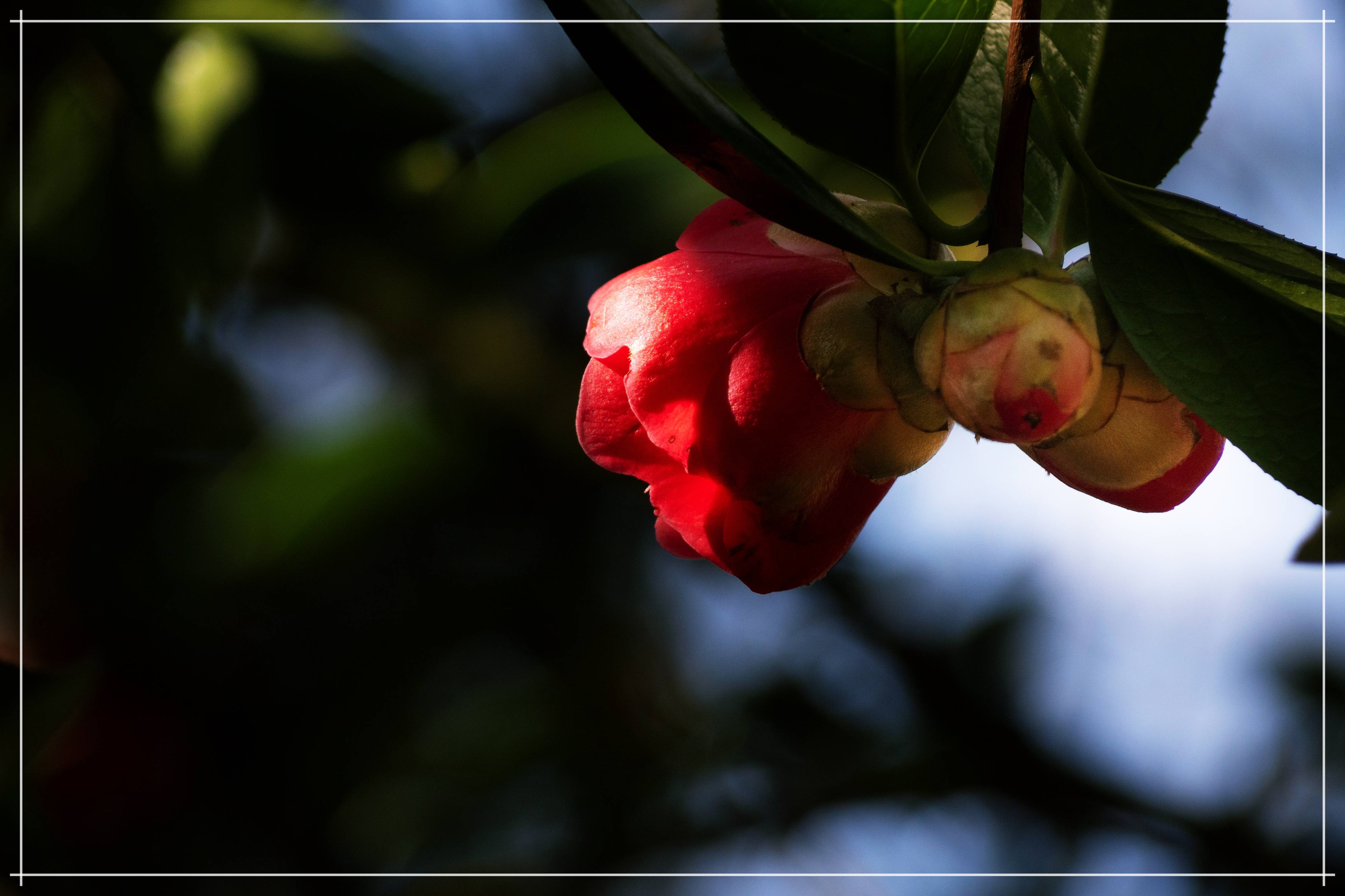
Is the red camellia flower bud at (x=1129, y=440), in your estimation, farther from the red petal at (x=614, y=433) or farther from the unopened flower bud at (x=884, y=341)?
the red petal at (x=614, y=433)

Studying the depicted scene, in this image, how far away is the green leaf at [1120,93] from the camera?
456 millimetres

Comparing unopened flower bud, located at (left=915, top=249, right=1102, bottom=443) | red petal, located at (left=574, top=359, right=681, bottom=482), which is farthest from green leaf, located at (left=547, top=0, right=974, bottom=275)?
red petal, located at (left=574, top=359, right=681, bottom=482)

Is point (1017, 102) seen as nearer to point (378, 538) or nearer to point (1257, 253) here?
point (1257, 253)

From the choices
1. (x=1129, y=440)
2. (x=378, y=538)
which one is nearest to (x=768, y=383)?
(x=1129, y=440)

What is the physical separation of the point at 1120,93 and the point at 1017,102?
5.3 inches

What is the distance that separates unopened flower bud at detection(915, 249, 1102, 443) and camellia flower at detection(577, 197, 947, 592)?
0.19 ft

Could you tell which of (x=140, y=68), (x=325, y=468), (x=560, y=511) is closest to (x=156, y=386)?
(x=325, y=468)

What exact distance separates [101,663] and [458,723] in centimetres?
41

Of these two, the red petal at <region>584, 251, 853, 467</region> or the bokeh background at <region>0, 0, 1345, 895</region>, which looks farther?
the bokeh background at <region>0, 0, 1345, 895</region>

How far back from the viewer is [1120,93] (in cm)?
46

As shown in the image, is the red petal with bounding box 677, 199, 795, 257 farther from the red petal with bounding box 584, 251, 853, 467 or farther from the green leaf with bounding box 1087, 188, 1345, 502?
the green leaf with bounding box 1087, 188, 1345, 502

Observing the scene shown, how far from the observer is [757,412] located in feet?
1.41

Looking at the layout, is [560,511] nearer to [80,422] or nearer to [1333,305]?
[80,422]

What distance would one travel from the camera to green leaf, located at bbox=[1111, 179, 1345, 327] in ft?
1.22
